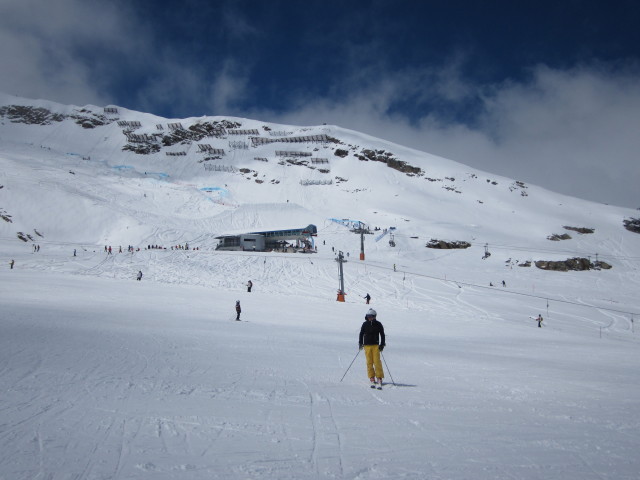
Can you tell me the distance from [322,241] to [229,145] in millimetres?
77228

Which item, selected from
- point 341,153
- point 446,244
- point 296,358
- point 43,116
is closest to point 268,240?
point 446,244

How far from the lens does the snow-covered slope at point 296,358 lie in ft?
12.0

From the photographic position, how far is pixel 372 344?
679 centimetres

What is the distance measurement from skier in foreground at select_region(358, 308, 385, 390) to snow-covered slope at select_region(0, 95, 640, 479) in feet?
1.51

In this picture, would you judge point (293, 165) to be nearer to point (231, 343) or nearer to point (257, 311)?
point (257, 311)

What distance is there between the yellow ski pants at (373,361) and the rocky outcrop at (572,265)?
161 ft

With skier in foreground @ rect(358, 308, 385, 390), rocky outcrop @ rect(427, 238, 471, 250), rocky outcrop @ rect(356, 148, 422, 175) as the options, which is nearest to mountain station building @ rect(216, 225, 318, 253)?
rocky outcrop @ rect(427, 238, 471, 250)

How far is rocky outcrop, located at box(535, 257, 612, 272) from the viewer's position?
47.6 m

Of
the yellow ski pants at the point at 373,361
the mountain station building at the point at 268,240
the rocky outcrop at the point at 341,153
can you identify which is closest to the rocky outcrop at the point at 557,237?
the mountain station building at the point at 268,240

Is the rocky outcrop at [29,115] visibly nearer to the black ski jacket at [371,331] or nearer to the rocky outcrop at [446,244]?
the rocky outcrop at [446,244]

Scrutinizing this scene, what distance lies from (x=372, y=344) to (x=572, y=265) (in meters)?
53.4

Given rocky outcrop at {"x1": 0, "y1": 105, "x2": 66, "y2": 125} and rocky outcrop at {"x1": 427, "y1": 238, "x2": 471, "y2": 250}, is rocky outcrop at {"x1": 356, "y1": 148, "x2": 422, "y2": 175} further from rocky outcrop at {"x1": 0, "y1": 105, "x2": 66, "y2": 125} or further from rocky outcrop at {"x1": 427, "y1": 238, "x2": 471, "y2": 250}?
rocky outcrop at {"x1": 0, "y1": 105, "x2": 66, "y2": 125}

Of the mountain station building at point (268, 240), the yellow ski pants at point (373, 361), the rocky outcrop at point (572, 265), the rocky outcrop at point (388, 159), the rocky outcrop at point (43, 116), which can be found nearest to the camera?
the yellow ski pants at point (373, 361)

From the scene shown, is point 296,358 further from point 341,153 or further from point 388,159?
point 341,153
